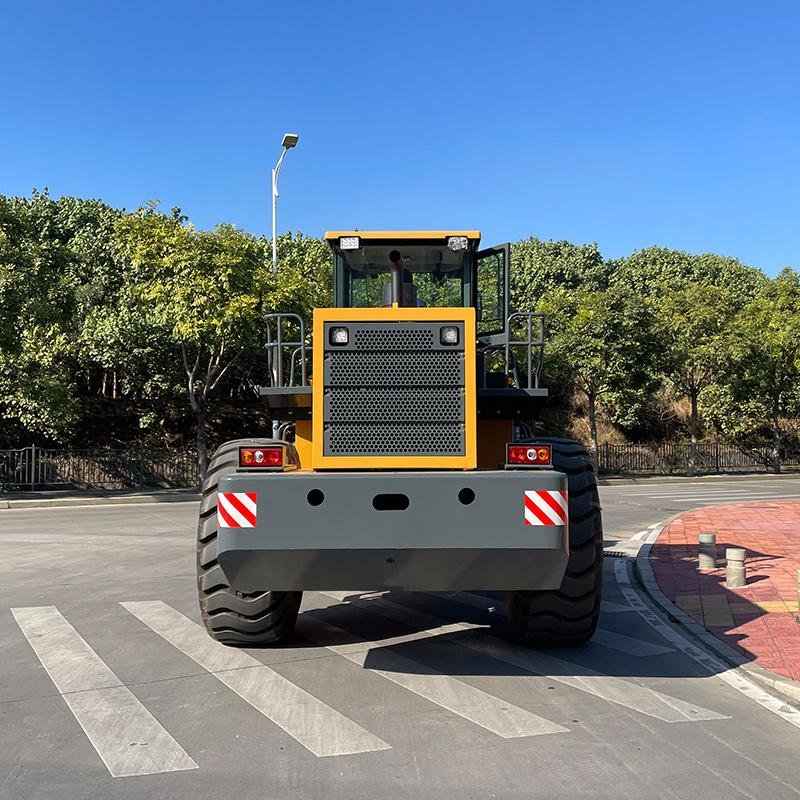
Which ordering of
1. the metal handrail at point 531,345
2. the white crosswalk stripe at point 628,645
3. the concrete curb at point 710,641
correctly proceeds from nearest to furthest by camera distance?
the concrete curb at point 710,641 → the metal handrail at point 531,345 → the white crosswalk stripe at point 628,645

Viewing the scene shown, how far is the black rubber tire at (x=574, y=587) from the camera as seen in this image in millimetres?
6266

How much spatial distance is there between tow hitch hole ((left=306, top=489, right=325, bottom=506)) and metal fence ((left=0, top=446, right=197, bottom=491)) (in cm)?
2156

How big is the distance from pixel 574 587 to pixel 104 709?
3.38 metres

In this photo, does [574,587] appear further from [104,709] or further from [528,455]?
[104,709]

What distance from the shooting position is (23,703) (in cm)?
546

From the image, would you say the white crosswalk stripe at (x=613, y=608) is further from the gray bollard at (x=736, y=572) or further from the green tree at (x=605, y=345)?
the green tree at (x=605, y=345)

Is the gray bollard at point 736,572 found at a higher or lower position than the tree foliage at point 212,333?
lower

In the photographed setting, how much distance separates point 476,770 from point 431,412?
7.53 feet

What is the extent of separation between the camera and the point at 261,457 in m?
5.68

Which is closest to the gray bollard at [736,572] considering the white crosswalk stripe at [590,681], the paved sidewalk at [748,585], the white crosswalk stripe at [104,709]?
the paved sidewalk at [748,585]

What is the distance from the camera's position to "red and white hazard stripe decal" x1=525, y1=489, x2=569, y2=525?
528cm

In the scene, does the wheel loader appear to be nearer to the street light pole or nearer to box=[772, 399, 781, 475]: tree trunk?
the street light pole

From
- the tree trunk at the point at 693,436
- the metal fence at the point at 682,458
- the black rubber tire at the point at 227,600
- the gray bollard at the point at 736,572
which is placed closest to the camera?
the black rubber tire at the point at 227,600

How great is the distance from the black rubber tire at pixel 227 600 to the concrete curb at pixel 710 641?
138 inches
